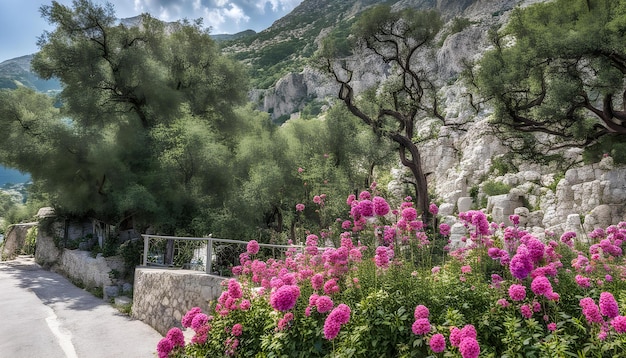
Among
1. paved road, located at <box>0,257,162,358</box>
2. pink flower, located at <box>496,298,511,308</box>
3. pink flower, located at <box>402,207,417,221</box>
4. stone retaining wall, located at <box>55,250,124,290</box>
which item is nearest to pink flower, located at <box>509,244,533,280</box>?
pink flower, located at <box>496,298,511,308</box>

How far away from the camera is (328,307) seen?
2.94 metres

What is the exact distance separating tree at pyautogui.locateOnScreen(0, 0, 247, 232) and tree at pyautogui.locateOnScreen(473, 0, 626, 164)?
12.4 meters

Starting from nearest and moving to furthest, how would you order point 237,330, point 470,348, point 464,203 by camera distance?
1. point 470,348
2. point 237,330
3. point 464,203

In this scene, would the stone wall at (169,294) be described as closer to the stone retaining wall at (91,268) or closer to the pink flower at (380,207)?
the stone retaining wall at (91,268)

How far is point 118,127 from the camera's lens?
16312mm

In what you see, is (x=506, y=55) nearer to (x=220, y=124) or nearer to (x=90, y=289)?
(x=220, y=124)

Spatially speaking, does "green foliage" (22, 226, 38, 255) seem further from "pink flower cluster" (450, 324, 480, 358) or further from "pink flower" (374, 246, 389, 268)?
"pink flower cluster" (450, 324, 480, 358)

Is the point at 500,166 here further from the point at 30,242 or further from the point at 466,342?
the point at 30,242

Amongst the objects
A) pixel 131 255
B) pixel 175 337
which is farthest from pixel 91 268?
pixel 175 337

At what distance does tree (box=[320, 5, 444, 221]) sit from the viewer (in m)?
17.5

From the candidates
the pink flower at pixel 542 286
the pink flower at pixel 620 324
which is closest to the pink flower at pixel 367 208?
the pink flower at pixel 542 286

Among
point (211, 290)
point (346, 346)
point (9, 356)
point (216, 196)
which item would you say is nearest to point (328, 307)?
point (346, 346)

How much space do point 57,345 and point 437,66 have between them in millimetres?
52034

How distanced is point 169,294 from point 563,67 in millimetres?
15549
